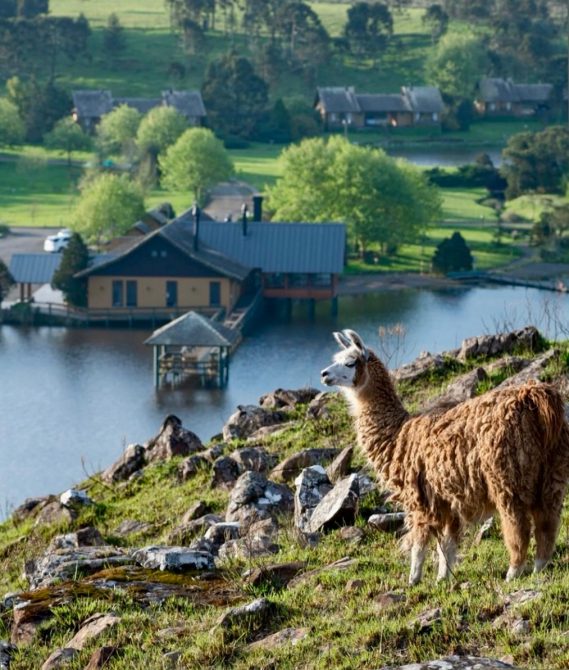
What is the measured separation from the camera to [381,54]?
454 feet

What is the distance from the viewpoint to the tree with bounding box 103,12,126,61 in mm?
131000

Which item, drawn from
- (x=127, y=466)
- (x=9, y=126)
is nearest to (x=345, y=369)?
(x=127, y=466)

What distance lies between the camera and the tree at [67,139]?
345 ft

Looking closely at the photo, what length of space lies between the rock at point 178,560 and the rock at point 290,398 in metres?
8.20

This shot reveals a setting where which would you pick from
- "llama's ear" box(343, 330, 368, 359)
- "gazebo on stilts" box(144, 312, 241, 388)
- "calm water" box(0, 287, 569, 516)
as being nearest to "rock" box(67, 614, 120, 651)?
"llama's ear" box(343, 330, 368, 359)

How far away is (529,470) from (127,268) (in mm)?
57306

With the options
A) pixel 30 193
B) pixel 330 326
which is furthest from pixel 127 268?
pixel 30 193

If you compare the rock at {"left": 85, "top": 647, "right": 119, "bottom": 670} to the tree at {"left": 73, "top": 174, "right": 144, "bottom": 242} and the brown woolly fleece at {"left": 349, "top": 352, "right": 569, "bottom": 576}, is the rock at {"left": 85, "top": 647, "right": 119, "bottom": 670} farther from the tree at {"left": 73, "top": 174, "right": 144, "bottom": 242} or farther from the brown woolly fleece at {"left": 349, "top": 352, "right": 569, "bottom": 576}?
the tree at {"left": 73, "top": 174, "right": 144, "bottom": 242}

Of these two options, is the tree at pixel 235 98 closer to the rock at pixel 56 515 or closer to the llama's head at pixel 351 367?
the rock at pixel 56 515

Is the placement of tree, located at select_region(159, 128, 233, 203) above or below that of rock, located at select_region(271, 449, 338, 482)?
below

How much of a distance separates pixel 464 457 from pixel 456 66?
4784 inches

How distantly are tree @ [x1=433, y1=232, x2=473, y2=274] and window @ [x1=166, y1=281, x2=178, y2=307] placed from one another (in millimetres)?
13284

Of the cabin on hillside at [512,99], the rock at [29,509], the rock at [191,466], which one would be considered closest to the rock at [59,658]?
the rock at [191,466]

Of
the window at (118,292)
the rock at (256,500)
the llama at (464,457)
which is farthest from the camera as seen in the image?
the window at (118,292)
